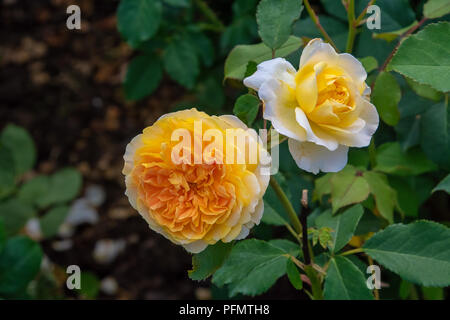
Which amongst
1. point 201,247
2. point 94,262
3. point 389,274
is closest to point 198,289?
point 94,262

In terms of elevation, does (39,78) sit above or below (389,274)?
above

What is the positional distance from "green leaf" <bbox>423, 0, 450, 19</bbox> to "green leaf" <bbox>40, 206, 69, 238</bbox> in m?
1.33

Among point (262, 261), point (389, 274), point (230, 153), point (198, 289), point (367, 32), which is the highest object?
point (367, 32)

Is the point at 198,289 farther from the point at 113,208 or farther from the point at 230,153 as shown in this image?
the point at 230,153

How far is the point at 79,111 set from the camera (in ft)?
7.30

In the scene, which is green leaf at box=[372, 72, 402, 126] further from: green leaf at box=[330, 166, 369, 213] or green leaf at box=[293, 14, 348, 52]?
green leaf at box=[293, 14, 348, 52]

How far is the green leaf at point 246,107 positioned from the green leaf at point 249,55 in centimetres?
13

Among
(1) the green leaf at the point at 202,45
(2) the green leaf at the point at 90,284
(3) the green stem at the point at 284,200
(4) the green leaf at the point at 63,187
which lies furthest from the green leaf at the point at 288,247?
(4) the green leaf at the point at 63,187

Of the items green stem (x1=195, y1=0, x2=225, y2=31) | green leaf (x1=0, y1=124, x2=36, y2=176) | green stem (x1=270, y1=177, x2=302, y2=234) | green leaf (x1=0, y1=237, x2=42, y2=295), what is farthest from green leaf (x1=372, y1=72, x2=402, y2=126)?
green leaf (x1=0, y1=124, x2=36, y2=176)

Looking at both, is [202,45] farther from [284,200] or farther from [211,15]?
[284,200]

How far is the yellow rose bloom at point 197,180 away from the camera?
26.8 inches

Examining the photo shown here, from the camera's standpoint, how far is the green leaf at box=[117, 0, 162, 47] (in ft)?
4.21

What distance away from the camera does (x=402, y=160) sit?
109cm
